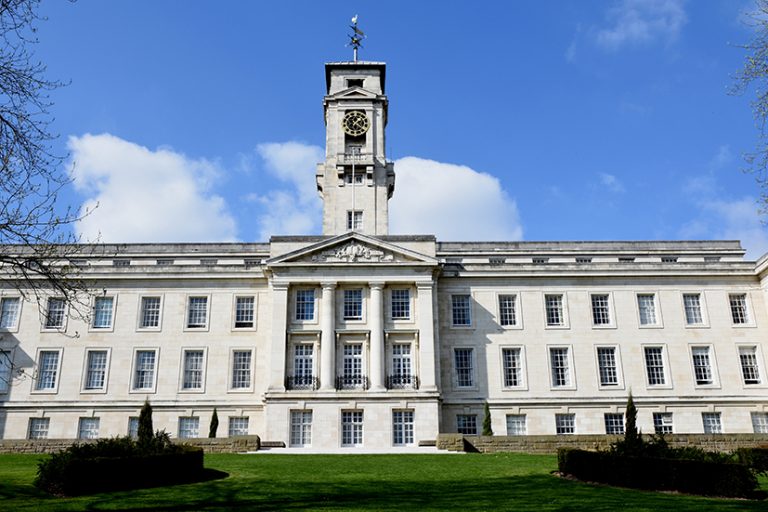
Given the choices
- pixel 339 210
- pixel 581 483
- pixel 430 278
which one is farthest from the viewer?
pixel 339 210

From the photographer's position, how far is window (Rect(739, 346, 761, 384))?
44875 mm

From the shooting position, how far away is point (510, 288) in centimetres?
4638

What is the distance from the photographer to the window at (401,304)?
43.8m

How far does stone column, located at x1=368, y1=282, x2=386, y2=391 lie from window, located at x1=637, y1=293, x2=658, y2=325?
17206 mm

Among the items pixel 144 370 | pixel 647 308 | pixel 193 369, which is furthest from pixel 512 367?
pixel 144 370

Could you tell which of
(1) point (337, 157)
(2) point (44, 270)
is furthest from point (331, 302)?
(2) point (44, 270)

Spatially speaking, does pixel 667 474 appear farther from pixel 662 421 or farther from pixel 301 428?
pixel 662 421

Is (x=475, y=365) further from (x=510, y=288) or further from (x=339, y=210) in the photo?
(x=339, y=210)

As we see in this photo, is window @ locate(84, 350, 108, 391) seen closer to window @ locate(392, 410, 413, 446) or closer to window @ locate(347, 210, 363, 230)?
window @ locate(392, 410, 413, 446)

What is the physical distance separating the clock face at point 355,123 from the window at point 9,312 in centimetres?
2619

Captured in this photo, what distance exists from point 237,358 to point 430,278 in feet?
43.6

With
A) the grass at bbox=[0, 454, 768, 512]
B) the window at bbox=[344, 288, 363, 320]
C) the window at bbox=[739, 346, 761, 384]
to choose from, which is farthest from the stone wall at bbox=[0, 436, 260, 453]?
the window at bbox=[739, 346, 761, 384]

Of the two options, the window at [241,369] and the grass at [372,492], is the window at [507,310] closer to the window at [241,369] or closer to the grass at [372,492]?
the window at [241,369]

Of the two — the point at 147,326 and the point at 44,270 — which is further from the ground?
the point at 147,326
